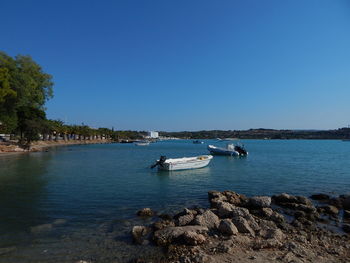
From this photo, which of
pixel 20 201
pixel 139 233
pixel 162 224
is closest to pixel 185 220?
pixel 162 224

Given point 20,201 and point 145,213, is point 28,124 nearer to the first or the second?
point 20,201

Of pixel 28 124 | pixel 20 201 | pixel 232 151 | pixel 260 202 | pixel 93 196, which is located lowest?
pixel 93 196

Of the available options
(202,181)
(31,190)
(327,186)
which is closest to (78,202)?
(31,190)

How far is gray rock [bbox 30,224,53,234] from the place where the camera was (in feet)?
34.1

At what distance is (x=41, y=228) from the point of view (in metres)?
10.7

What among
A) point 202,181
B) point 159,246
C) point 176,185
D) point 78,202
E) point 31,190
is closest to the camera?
point 159,246

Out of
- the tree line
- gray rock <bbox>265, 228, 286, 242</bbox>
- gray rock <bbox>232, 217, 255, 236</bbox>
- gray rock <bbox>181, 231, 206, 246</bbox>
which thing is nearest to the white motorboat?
the tree line

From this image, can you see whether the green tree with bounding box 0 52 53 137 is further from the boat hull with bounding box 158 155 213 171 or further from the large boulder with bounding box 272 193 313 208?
the large boulder with bounding box 272 193 313 208

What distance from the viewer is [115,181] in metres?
22.9

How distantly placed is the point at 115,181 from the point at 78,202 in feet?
25.2

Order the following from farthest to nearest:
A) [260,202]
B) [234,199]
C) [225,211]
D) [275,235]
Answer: [234,199] → [260,202] → [225,211] → [275,235]

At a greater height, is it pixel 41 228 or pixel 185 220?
pixel 185 220

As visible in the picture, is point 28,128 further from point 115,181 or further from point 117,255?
point 117,255

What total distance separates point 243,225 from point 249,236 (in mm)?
508
